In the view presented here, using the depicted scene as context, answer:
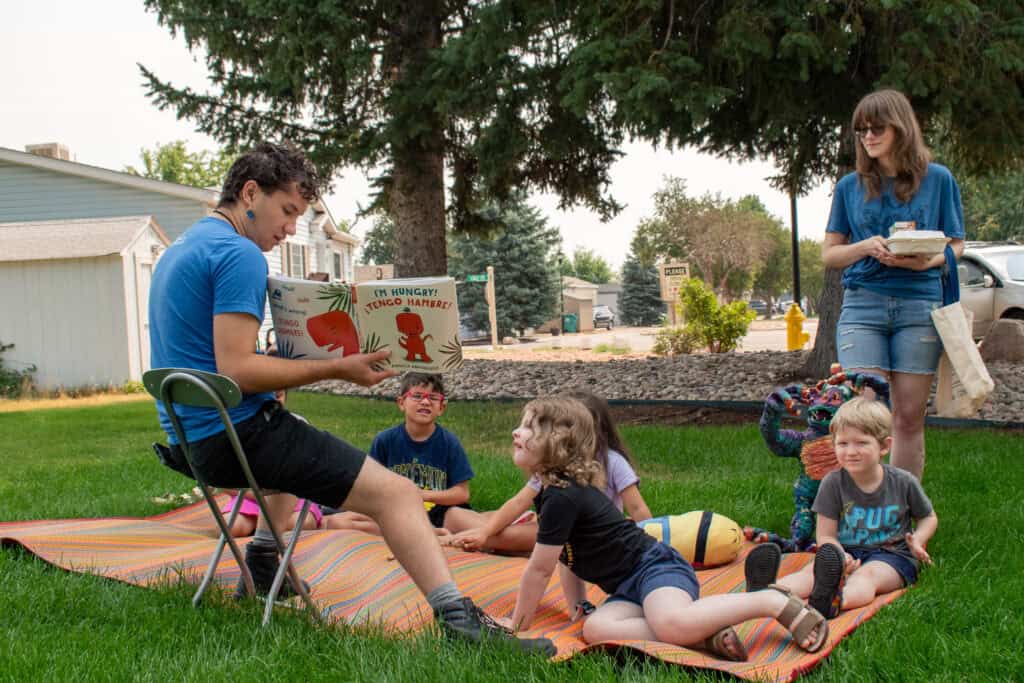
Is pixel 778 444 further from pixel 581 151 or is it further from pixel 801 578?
pixel 581 151

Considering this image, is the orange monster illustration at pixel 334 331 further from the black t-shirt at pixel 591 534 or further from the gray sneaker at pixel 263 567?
the gray sneaker at pixel 263 567

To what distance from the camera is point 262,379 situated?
310 centimetres

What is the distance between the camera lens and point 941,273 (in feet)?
14.1

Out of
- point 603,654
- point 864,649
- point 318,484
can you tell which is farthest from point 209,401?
point 864,649

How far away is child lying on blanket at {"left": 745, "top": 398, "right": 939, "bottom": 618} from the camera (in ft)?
11.9

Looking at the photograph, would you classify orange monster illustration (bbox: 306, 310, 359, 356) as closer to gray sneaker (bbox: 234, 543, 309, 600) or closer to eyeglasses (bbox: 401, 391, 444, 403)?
gray sneaker (bbox: 234, 543, 309, 600)

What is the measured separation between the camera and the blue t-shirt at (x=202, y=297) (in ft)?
10.1

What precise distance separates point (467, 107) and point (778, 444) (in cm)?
649

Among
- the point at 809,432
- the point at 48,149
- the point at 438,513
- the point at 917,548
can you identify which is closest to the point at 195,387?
the point at 438,513

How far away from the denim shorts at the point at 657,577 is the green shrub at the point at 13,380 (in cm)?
1596

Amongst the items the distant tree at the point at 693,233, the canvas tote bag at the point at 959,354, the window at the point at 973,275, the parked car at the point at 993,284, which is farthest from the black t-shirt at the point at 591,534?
the distant tree at the point at 693,233

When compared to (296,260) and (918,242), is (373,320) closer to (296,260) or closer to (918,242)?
(918,242)

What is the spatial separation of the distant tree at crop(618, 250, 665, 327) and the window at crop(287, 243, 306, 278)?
1530 inches

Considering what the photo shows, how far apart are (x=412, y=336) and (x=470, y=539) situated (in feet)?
5.60
